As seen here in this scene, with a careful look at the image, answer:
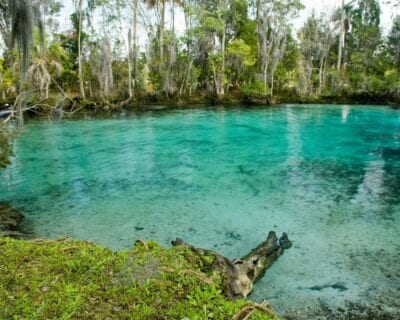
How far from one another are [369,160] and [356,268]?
8576 millimetres

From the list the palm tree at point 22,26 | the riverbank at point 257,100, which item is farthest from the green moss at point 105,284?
the riverbank at point 257,100

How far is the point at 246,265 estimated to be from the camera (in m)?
5.07

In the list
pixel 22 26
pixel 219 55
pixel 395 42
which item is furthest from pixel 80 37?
pixel 395 42

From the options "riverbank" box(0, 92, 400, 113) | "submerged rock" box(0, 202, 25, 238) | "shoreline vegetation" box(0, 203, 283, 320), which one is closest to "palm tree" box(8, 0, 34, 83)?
"submerged rock" box(0, 202, 25, 238)

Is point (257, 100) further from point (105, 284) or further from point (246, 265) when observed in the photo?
point (105, 284)

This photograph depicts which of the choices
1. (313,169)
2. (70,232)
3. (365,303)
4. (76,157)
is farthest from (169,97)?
(365,303)

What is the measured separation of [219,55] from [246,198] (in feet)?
95.9

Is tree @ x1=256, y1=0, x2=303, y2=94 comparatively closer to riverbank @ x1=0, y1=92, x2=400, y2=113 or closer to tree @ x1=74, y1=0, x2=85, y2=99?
riverbank @ x1=0, y1=92, x2=400, y2=113

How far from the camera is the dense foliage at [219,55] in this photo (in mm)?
34250

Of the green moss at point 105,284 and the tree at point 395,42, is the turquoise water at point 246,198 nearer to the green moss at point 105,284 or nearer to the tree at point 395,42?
the green moss at point 105,284

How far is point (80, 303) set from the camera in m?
2.86

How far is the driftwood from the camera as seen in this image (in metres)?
4.08

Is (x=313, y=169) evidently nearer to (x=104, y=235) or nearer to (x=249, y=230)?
(x=249, y=230)

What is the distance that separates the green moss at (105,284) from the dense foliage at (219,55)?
30332mm
